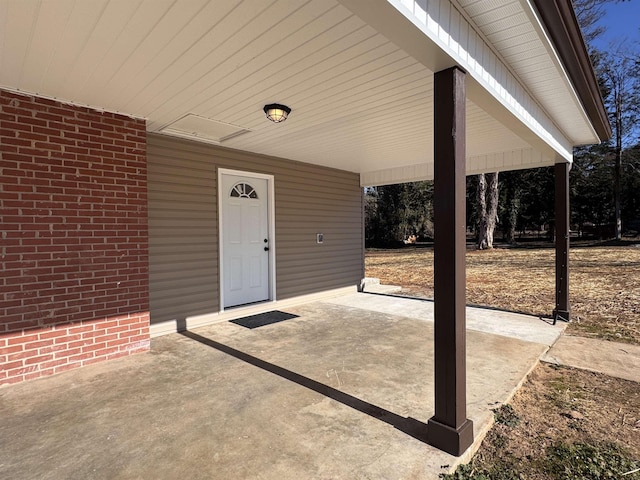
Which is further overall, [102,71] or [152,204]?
[152,204]

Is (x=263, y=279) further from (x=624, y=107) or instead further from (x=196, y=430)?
(x=624, y=107)

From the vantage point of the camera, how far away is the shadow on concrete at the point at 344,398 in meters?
2.18

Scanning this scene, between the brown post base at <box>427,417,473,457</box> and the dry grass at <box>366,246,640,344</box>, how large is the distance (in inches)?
126

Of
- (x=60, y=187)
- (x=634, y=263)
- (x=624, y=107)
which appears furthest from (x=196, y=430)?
(x=624, y=107)

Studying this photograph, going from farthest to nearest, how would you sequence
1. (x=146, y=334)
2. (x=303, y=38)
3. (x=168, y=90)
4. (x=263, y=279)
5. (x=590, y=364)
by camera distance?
(x=263, y=279)
(x=146, y=334)
(x=590, y=364)
(x=168, y=90)
(x=303, y=38)

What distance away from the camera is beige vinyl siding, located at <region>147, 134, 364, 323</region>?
4211 mm

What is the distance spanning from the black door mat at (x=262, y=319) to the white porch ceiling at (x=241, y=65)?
2.40 meters

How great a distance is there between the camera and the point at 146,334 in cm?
363

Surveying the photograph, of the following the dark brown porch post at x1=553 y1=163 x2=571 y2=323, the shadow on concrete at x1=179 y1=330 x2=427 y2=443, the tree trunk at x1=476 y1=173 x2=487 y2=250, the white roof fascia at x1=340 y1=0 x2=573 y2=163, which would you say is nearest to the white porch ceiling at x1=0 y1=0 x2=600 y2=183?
the white roof fascia at x1=340 y1=0 x2=573 y2=163

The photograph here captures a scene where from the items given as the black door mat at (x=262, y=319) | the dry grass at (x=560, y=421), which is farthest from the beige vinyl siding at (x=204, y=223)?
the dry grass at (x=560, y=421)

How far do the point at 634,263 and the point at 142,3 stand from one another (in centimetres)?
1260

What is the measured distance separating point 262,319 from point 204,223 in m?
1.52

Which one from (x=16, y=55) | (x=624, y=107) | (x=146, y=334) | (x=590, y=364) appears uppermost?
(x=624, y=107)

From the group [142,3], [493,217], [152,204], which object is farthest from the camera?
[493,217]
